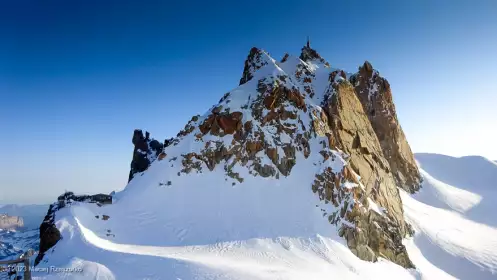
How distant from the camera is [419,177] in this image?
227 feet

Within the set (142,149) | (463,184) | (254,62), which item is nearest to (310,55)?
(254,62)

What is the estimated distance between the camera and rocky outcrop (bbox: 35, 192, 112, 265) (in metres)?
29.2

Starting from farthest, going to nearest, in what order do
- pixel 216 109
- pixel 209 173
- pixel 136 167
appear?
1. pixel 136 167
2. pixel 216 109
3. pixel 209 173

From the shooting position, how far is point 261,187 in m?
40.1

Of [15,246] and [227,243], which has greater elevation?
[227,243]

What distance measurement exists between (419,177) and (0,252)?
143 metres

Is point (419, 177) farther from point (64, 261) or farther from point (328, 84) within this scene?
point (64, 261)

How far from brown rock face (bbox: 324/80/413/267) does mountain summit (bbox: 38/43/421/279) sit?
0.55 feet

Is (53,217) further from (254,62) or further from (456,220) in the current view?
(456,220)

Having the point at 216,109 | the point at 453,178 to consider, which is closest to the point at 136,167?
the point at 216,109

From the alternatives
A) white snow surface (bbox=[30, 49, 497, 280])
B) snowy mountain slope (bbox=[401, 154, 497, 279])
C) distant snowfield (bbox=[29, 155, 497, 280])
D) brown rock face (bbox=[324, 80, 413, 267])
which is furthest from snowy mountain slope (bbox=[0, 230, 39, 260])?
snowy mountain slope (bbox=[401, 154, 497, 279])

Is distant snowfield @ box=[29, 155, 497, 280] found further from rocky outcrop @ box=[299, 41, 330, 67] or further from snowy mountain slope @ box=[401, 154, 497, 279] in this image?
rocky outcrop @ box=[299, 41, 330, 67]

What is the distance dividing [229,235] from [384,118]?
50.3m

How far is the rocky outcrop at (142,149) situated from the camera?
219ft
